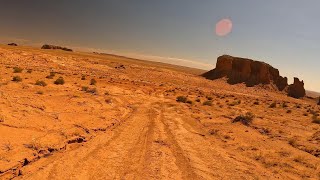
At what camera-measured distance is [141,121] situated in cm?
1313

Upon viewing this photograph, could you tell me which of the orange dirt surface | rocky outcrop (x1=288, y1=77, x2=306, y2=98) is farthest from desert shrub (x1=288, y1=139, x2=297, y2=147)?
rocky outcrop (x1=288, y1=77, x2=306, y2=98)

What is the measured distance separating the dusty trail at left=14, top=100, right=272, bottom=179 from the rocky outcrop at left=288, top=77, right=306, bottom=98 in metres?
58.6

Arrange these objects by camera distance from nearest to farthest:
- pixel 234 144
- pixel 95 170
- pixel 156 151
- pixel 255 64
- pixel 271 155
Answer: pixel 95 170
pixel 156 151
pixel 271 155
pixel 234 144
pixel 255 64

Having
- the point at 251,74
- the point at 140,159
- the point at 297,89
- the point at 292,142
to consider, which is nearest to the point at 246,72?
the point at 251,74

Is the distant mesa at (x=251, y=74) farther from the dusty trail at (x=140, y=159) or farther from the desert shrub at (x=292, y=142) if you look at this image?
the dusty trail at (x=140, y=159)

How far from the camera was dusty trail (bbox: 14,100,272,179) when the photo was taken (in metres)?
6.88

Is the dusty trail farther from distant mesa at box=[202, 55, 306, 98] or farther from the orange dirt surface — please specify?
distant mesa at box=[202, 55, 306, 98]

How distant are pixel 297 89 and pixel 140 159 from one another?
6344cm

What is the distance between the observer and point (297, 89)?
6419 cm

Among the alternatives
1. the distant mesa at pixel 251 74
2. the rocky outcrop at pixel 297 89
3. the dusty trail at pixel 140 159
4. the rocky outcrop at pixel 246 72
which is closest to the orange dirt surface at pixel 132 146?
the dusty trail at pixel 140 159

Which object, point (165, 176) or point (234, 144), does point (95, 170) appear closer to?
point (165, 176)

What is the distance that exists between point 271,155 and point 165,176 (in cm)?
477

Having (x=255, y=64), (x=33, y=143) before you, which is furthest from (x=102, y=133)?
(x=255, y=64)

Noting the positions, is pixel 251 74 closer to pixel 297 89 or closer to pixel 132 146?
pixel 297 89
